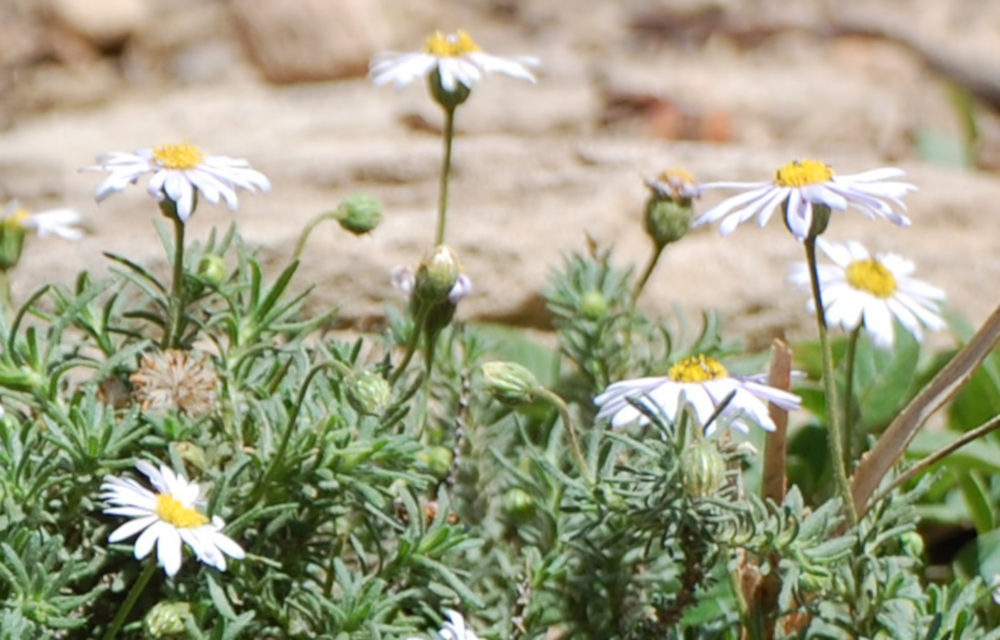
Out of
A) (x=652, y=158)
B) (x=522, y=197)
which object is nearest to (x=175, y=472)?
(x=522, y=197)


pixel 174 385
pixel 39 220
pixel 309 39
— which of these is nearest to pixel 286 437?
pixel 174 385

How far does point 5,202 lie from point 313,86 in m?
1.67

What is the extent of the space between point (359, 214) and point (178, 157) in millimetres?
345

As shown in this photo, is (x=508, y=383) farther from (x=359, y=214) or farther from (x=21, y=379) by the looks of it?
(x=21, y=379)

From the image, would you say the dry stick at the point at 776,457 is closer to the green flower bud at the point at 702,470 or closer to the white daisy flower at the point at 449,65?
the green flower bud at the point at 702,470

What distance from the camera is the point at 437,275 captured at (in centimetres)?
230

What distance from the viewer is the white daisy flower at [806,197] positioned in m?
2.12

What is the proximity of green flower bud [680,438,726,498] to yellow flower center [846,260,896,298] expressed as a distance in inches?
29.5

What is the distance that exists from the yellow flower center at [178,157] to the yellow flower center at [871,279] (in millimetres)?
1104

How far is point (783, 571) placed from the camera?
2.24 metres

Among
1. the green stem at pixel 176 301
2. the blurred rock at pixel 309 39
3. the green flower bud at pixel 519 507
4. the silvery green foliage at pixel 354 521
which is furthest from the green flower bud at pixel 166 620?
the blurred rock at pixel 309 39

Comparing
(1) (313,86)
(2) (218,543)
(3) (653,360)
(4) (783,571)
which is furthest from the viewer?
(1) (313,86)

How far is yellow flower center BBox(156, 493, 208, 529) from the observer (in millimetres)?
2082

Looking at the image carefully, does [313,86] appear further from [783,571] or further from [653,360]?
[783,571]
